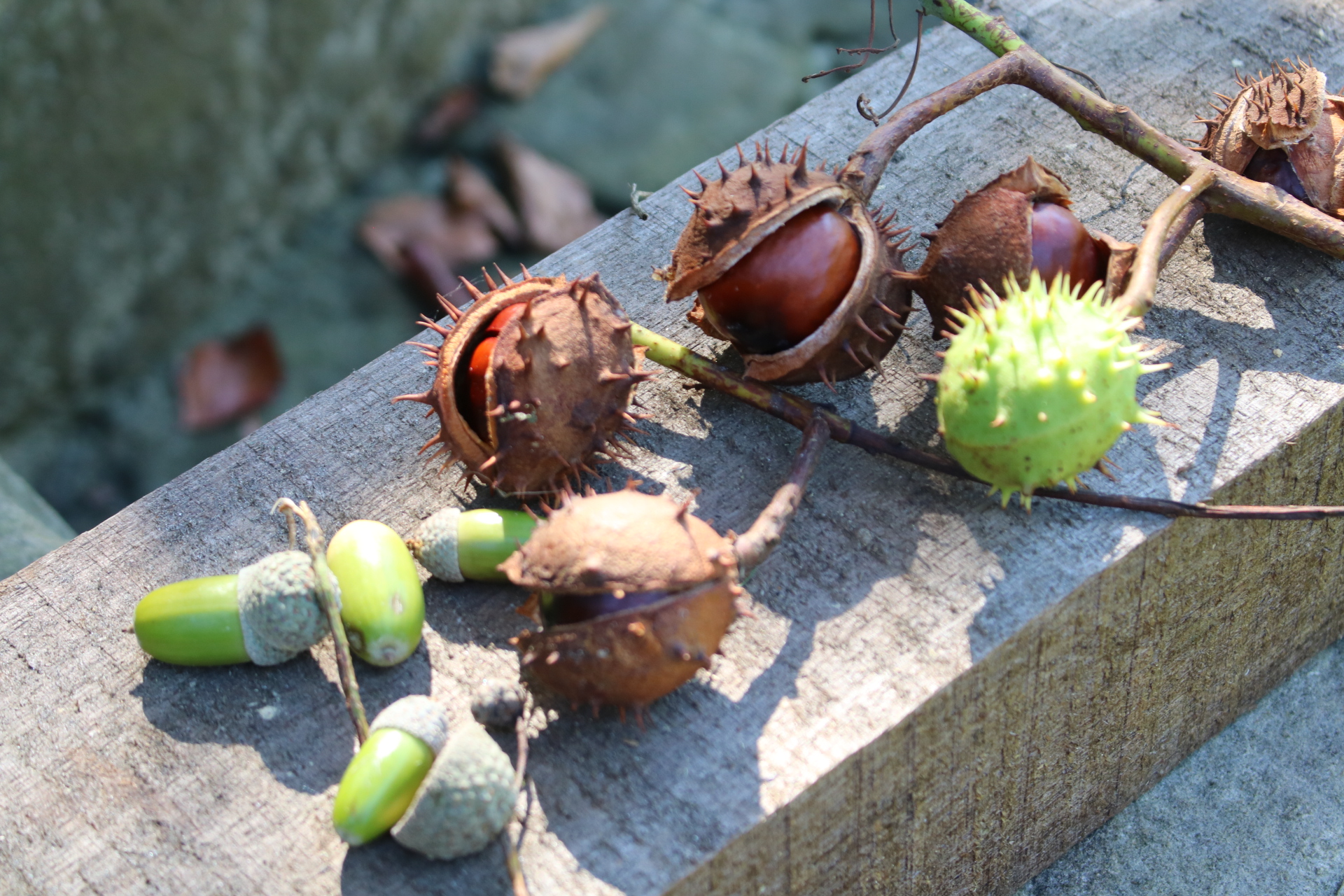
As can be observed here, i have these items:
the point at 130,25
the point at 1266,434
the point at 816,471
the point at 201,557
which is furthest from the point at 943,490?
the point at 130,25

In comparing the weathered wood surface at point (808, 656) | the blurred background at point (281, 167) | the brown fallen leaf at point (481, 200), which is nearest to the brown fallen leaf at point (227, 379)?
the blurred background at point (281, 167)

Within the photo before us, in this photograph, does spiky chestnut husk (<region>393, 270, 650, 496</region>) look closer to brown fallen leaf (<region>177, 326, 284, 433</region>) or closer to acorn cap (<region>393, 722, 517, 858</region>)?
acorn cap (<region>393, 722, 517, 858</region>)

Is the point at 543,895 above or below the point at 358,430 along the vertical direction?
below

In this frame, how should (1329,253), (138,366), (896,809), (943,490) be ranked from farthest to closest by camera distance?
A: (138,366) < (1329,253) < (943,490) < (896,809)

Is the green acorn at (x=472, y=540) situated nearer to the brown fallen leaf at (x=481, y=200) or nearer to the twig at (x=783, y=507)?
the twig at (x=783, y=507)

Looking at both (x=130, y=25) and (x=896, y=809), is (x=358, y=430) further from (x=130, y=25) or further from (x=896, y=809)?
(x=130, y=25)

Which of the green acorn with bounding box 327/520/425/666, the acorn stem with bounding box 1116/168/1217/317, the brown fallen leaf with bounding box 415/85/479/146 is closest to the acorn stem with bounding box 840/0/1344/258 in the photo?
the acorn stem with bounding box 1116/168/1217/317

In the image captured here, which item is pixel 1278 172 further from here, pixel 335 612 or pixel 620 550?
pixel 335 612
